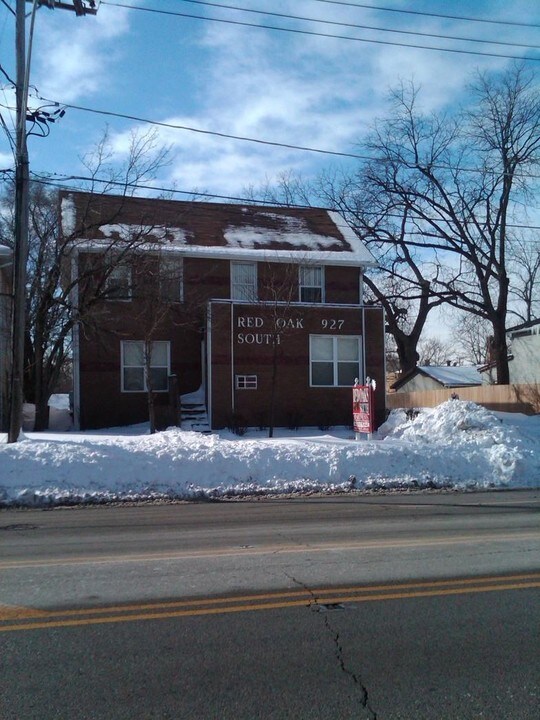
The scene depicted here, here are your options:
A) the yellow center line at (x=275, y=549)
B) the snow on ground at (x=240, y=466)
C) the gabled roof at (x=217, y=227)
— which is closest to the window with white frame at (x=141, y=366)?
the gabled roof at (x=217, y=227)

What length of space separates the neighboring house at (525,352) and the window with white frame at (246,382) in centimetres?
1700

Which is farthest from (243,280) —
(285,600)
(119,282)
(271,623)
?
(271,623)

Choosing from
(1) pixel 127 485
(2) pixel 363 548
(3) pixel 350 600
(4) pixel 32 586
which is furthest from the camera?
(1) pixel 127 485

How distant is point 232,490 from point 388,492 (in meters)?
3.38

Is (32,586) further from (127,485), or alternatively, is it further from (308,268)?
(308,268)

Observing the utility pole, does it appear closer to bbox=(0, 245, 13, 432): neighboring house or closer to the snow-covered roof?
bbox=(0, 245, 13, 432): neighboring house

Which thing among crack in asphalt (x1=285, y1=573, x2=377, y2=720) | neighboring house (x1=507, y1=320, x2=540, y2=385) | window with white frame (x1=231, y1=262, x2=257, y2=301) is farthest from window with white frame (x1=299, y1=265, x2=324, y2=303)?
crack in asphalt (x1=285, y1=573, x2=377, y2=720)

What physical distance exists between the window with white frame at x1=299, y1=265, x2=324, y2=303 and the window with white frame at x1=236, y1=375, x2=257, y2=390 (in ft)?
13.6

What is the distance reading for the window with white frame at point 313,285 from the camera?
27312 mm

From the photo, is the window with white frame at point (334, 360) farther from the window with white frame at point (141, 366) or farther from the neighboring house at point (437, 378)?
the neighboring house at point (437, 378)

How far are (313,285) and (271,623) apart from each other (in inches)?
878

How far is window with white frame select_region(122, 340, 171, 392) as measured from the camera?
86.0 ft

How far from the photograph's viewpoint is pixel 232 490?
1495 centimetres

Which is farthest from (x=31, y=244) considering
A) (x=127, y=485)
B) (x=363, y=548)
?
(x=363, y=548)
